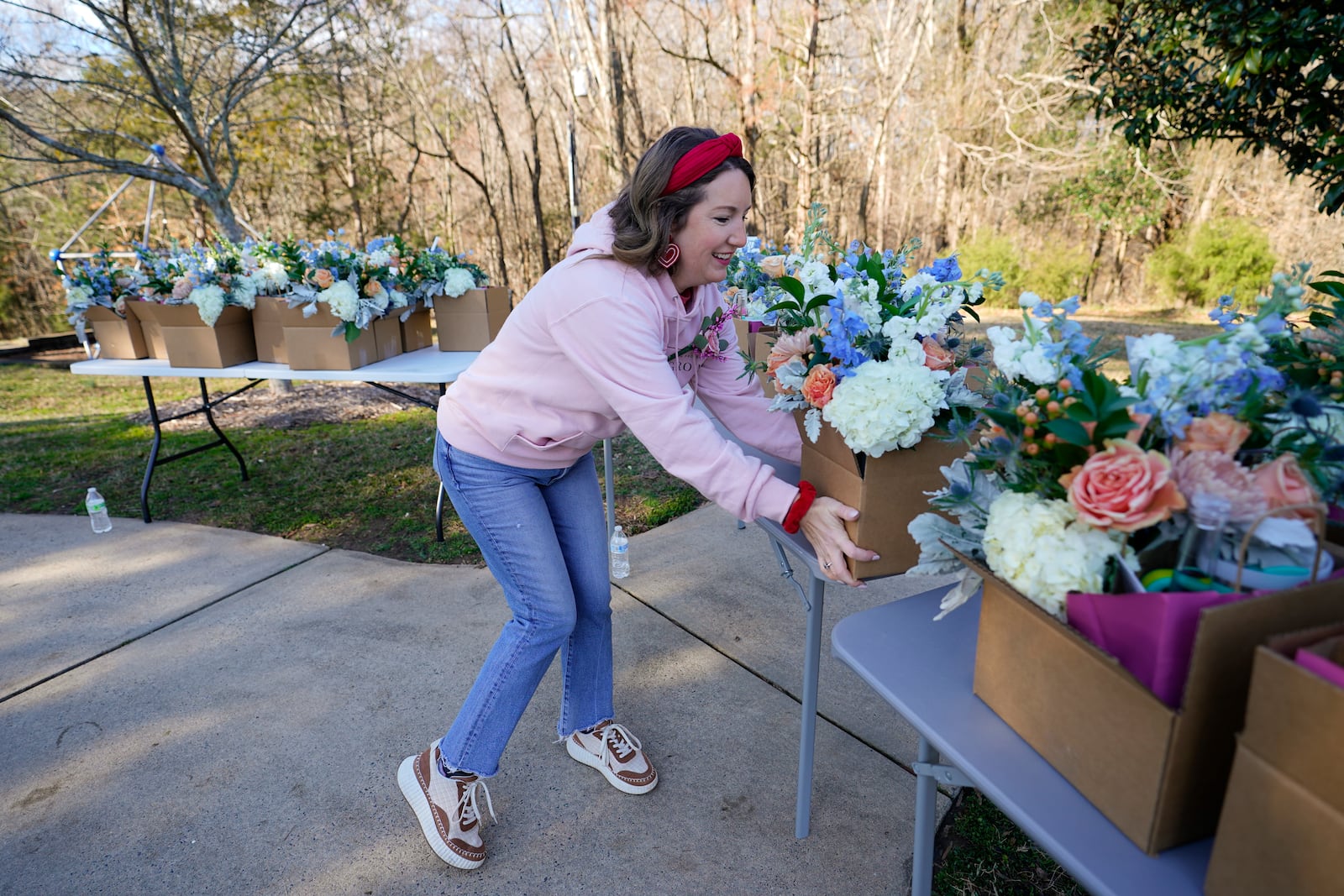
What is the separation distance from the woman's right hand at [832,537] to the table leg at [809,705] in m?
0.25

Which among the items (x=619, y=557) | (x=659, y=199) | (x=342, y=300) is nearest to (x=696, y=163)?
(x=659, y=199)

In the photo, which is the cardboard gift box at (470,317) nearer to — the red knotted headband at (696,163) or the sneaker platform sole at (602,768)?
the sneaker platform sole at (602,768)

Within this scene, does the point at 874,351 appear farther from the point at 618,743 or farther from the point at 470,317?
the point at 470,317

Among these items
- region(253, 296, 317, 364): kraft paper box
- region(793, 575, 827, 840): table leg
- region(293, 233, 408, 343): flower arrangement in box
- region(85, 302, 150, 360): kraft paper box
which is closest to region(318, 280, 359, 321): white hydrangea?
region(293, 233, 408, 343): flower arrangement in box

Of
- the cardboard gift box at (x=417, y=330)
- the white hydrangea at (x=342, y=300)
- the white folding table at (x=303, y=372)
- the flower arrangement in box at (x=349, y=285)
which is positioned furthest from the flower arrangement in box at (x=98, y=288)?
the cardboard gift box at (x=417, y=330)

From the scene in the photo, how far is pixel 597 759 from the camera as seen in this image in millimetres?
2090

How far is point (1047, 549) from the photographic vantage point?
0.90 meters

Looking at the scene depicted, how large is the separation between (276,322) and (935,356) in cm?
357

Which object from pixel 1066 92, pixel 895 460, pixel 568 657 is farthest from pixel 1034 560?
pixel 1066 92

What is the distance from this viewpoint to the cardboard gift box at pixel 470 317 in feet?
13.6

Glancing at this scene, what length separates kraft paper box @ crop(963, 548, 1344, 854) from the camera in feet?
2.47

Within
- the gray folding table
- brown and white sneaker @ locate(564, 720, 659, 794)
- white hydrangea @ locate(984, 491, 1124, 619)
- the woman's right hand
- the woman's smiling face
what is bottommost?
brown and white sneaker @ locate(564, 720, 659, 794)

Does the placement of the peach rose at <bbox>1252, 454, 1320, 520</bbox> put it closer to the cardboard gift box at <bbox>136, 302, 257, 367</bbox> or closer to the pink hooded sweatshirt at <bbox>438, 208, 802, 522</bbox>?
the pink hooded sweatshirt at <bbox>438, 208, 802, 522</bbox>

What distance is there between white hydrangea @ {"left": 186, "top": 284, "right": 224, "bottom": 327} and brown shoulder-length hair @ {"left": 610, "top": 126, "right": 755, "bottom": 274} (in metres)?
2.97
